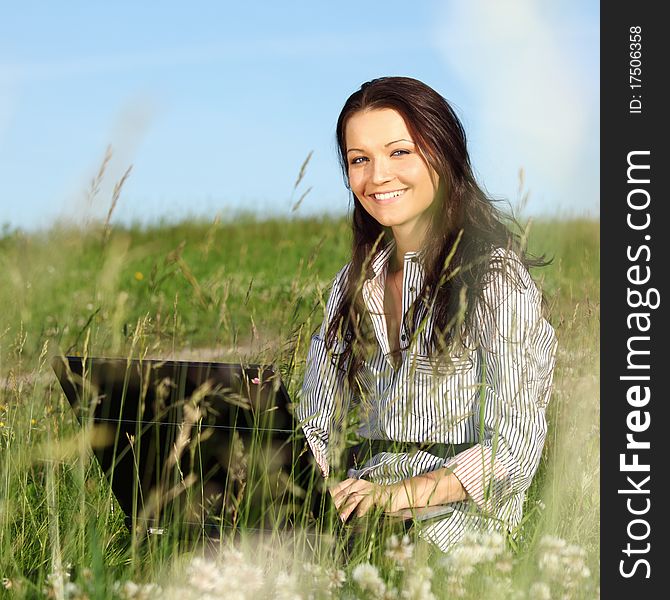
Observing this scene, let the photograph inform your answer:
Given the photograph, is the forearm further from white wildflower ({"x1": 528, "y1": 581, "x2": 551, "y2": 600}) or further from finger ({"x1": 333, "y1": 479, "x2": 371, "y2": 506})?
white wildflower ({"x1": 528, "y1": 581, "x2": 551, "y2": 600})

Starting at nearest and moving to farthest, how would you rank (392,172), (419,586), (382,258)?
(419,586)
(392,172)
(382,258)

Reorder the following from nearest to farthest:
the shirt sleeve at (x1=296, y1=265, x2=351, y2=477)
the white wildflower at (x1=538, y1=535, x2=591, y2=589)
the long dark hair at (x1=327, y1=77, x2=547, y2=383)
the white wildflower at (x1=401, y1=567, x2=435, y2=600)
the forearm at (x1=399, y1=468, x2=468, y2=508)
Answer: the white wildflower at (x1=401, y1=567, x2=435, y2=600)
the white wildflower at (x1=538, y1=535, x2=591, y2=589)
the forearm at (x1=399, y1=468, x2=468, y2=508)
the long dark hair at (x1=327, y1=77, x2=547, y2=383)
the shirt sleeve at (x1=296, y1=265, x2=351, y2=477)

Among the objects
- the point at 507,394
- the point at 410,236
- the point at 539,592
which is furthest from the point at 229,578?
the point at 410,236


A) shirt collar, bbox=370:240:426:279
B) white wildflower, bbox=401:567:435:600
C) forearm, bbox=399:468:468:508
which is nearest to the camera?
white wildflower, bbox=401:567:435:600

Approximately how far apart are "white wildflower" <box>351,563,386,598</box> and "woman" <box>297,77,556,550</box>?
264 mm

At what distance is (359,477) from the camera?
8.55 ft

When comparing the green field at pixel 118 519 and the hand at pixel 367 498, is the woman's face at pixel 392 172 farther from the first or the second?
the hand at pixel 367 498

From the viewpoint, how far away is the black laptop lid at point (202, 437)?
2.14 meters

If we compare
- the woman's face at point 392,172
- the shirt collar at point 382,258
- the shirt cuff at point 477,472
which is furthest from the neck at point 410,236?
the shirt cuff at point 477,472

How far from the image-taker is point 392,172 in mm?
2670

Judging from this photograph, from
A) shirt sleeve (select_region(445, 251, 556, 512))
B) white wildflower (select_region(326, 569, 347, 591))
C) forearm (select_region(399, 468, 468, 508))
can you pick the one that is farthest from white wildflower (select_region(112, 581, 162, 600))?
shirt sleeve (select_region(445, 251, 556, 512))

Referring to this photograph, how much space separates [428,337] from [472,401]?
0.22 meters

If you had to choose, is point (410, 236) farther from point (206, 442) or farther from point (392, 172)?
point (206, 442)

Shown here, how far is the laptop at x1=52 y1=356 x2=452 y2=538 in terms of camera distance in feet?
7.01
